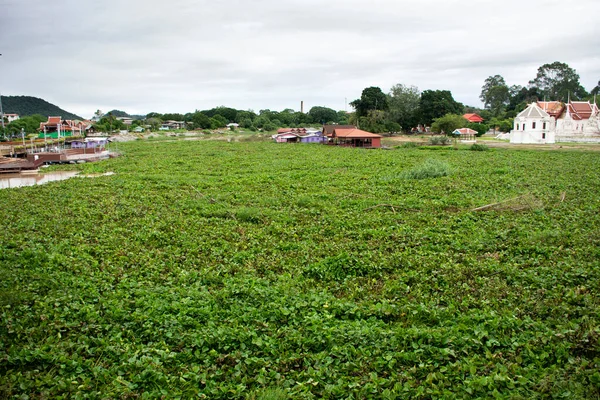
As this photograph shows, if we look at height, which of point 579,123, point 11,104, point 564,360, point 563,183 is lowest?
point 564,360

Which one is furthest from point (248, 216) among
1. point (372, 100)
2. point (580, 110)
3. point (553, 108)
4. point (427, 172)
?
point (553, 108)

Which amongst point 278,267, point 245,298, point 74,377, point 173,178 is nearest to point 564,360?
point 245,298

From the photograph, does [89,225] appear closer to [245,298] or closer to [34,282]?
[34,282]

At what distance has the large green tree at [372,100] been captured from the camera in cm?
6003

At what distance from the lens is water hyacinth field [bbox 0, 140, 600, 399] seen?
4570 mm

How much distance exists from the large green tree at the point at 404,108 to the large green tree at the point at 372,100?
1692mm

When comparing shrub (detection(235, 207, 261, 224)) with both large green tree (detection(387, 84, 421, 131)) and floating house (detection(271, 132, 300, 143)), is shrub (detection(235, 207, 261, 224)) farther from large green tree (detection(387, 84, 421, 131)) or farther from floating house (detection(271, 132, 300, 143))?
large green tree (detection(387, 84, 421, 131))

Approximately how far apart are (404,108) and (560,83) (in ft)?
120

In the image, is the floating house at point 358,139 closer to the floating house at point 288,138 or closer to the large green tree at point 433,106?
the floating house at point 288,138

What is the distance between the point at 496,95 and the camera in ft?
294

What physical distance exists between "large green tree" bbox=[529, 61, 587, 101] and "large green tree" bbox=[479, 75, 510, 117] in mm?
8013

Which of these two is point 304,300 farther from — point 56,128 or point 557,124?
point 56,128

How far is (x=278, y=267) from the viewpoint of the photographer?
26.7 feet

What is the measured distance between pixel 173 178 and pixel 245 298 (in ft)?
48.4
